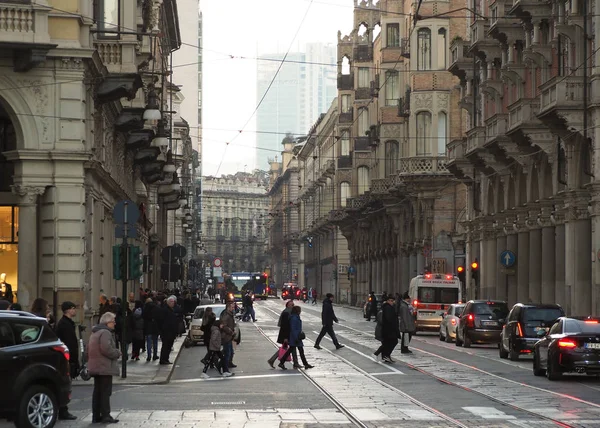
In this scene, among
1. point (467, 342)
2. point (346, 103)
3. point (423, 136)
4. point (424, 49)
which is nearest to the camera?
point (467, 342)

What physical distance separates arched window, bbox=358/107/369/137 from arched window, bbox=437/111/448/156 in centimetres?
2773

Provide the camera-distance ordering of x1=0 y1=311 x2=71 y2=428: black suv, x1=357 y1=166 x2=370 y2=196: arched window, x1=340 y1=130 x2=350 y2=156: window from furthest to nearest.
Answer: x1=340 y1=130 x2=350 y2=156: window → x1=357 y1=166 x2=370 y2=196: arched window → x1=0 y1=311 x2=71 y2=428: black suv

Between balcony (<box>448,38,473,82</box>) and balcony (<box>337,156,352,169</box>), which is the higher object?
balcony (<box>448,38,473,82</box>)

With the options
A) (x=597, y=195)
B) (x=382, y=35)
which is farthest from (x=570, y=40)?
(x=382, y=35)

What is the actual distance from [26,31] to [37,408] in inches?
575

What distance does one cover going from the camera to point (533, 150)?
52.8 metres

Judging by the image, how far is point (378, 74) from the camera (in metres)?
93.1

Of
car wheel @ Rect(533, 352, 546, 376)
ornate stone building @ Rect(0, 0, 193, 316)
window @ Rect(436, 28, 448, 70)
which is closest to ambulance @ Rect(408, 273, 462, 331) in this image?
window @ Rect(436, 28, 448, 70)

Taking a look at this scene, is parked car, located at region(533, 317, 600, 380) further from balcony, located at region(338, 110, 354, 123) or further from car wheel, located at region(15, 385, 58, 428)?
balcony, located at region(338, 110, 354, 123)

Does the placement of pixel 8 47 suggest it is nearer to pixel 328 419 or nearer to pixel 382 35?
pixel 328 419

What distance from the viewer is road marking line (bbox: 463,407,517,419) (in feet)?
66.0

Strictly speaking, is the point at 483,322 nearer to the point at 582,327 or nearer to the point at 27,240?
the point at 582,327

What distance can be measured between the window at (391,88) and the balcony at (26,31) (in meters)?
59.1

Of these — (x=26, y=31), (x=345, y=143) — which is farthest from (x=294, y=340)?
(x=345, y=143)
